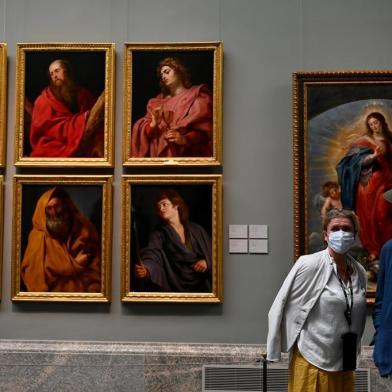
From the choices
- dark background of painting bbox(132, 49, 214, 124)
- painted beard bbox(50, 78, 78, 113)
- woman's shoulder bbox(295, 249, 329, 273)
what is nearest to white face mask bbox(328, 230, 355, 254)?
woman's shoulder bbox(295, 249, 329, 273)

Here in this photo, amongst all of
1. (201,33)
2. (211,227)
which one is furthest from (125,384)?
(201,33)

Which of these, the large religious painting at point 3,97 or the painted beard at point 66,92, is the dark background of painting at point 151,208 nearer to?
the painted beard at point 66,92

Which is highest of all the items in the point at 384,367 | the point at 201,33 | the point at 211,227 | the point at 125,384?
the point at 201,33

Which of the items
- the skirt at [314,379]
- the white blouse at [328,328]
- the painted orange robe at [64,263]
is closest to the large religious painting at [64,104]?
the painted orange robe at [64,263]

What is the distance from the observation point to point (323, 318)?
4.55 meters

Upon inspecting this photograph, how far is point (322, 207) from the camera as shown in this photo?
21.9 feet

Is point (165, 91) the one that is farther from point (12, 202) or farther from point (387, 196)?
point (387, 196)

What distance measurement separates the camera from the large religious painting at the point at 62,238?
6785 mm

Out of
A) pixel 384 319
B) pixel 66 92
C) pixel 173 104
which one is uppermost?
pixel 66 92

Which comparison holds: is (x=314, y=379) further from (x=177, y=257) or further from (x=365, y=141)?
(x=365, y=141)

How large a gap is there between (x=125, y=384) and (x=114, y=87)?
348 cm

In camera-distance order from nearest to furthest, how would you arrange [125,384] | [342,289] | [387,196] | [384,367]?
1. [384,367]
2. [342,289]
3. [387,196]
4. [125,384]

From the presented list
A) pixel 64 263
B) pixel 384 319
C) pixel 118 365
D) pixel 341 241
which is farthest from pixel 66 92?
pixel 384 319

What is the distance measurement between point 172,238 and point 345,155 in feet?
7.35
